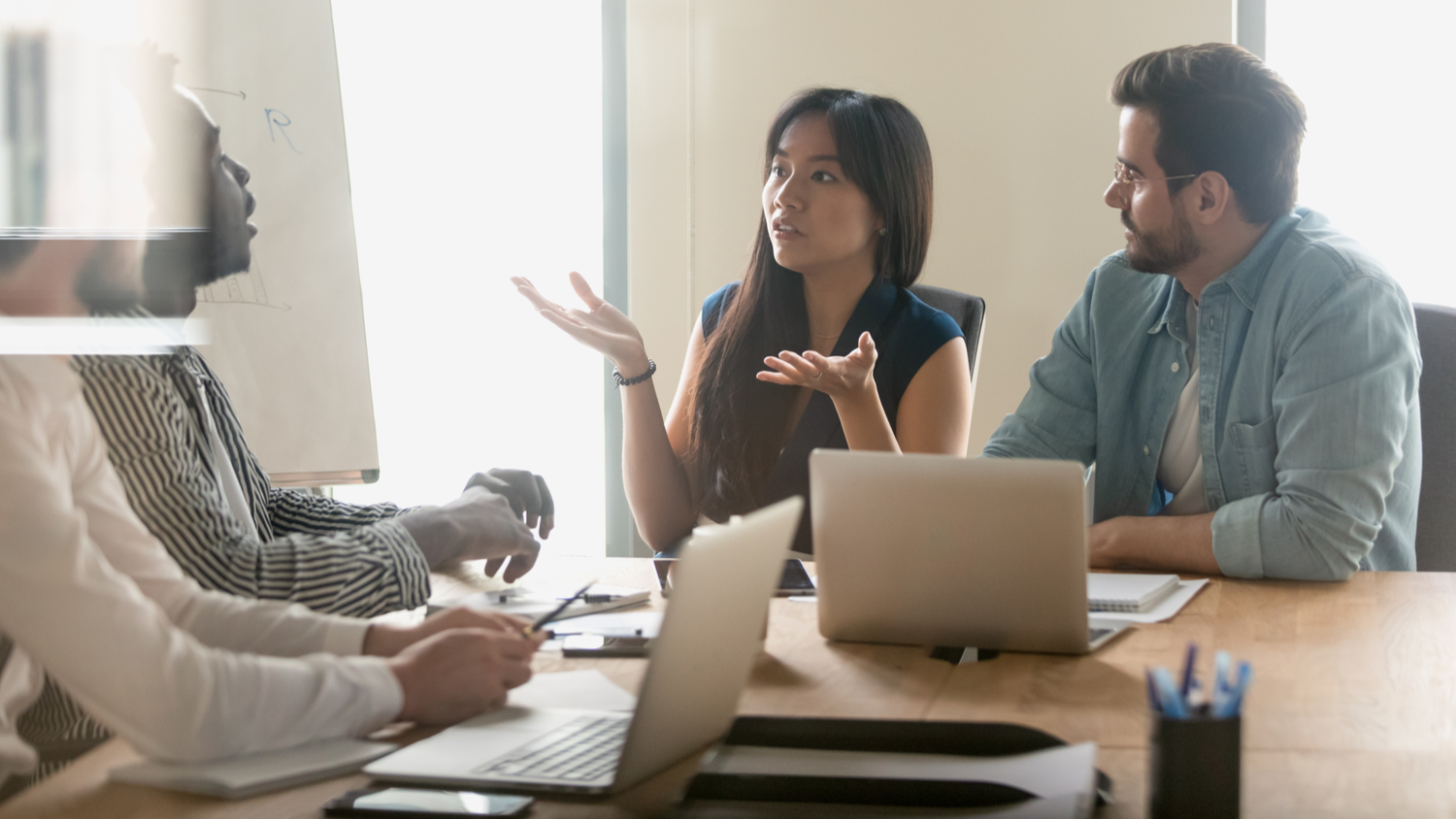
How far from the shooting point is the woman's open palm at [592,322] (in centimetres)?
177

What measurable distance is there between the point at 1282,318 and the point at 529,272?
1.85m

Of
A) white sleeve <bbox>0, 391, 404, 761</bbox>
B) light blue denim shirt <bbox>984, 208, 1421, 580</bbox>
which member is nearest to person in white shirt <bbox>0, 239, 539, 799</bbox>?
white sleeve <bbox>0, 391, 404, 761</bbox>

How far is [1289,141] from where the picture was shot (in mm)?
1651

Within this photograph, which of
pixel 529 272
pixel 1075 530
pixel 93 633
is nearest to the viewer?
pixel 93 633

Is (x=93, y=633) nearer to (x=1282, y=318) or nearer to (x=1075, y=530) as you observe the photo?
(x=1075, y=530)

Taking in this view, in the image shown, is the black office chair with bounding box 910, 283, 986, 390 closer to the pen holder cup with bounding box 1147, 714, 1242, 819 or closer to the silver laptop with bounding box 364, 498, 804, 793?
the silver laptop with bounding box 364, 498, 804, 793

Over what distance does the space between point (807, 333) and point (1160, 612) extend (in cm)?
98

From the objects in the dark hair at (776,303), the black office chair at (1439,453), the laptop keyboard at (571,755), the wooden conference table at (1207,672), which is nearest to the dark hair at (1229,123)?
the black office chair at (1439,453)

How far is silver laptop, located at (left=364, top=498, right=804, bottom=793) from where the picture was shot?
2.15 ft

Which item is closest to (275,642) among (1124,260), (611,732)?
(611,732)

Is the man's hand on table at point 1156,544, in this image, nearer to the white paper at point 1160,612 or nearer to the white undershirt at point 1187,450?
the white paper at point 1160,612

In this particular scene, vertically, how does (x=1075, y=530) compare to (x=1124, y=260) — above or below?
below

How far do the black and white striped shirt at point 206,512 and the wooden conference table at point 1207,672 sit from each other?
0.15 meters

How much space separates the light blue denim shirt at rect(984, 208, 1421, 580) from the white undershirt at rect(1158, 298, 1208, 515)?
2cm
